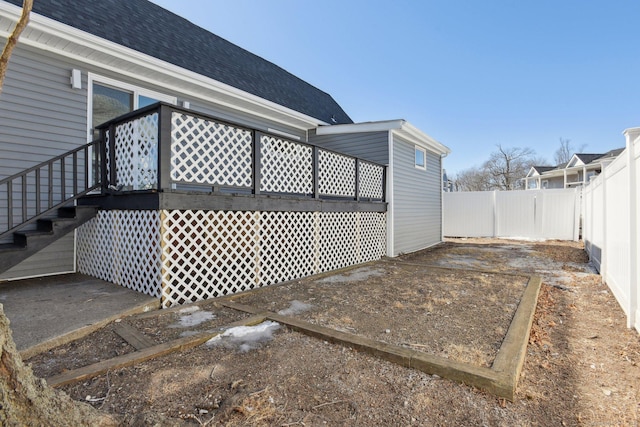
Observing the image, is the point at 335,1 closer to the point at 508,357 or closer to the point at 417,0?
the point at 417,0

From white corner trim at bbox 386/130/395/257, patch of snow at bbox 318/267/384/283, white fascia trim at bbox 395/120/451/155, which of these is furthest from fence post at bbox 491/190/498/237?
patch of snow at bbox 318/267/384/283

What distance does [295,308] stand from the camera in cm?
384

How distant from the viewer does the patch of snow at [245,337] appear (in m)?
2.75

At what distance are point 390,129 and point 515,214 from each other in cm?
868

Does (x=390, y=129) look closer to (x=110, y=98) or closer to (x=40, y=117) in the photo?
(x=110, y=98)

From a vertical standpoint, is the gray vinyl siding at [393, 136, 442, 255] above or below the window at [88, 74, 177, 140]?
below

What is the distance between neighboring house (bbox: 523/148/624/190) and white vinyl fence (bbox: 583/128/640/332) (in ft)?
56.9

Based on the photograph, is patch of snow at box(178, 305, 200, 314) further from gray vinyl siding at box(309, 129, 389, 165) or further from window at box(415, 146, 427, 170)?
window at box(415, 146, 427, 170)

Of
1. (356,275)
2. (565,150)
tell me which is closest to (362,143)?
(356,275)

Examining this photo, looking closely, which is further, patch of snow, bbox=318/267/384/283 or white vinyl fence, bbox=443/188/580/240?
white vinyl fence, bbox=443/188/580/240

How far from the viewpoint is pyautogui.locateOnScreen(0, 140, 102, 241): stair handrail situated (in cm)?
418

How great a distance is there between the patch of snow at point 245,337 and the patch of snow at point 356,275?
230 centimetres

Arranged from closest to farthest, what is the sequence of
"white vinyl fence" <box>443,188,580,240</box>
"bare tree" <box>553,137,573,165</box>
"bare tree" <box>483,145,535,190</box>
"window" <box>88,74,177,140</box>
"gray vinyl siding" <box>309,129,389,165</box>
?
"window" <box>88,74,177,140</box>, "gray vinyl siding" <box>309,129,389,165</box>, "white vinyl fence" <box>443,188,580,240</box>, "bare tree" <box>483,145,535,190</box>, "bare tree" <box>553,137,573,165</box>

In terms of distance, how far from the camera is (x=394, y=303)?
13.4 feet
